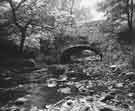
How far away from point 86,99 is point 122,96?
166 cm

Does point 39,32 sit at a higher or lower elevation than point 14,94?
higher

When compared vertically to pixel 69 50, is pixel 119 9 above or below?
above

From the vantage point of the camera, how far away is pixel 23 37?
21.0 meters

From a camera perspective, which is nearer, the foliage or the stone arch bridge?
the stone arch bridge

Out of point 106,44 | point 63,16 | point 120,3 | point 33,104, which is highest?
point 120,3

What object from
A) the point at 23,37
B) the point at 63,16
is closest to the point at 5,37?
the point at 23,37

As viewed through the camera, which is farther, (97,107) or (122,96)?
(122,96)

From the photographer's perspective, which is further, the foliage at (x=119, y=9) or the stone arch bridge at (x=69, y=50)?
the foliage at (x=119, y=9)

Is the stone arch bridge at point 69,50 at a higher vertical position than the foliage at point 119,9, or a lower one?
lower

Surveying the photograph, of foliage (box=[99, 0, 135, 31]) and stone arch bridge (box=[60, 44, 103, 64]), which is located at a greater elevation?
foliage (box=[99, 0, 135, 31])

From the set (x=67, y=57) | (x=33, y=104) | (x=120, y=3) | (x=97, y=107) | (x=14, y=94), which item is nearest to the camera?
(x=97, y=107)

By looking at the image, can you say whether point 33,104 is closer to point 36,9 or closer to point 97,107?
point 97,107

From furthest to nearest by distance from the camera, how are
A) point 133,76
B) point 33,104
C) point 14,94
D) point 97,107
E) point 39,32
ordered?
1. point 39,32
2. point 133,76
3. point 14,94
4. point 33,104
5. point 97,107

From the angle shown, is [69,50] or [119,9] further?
[69,50]
